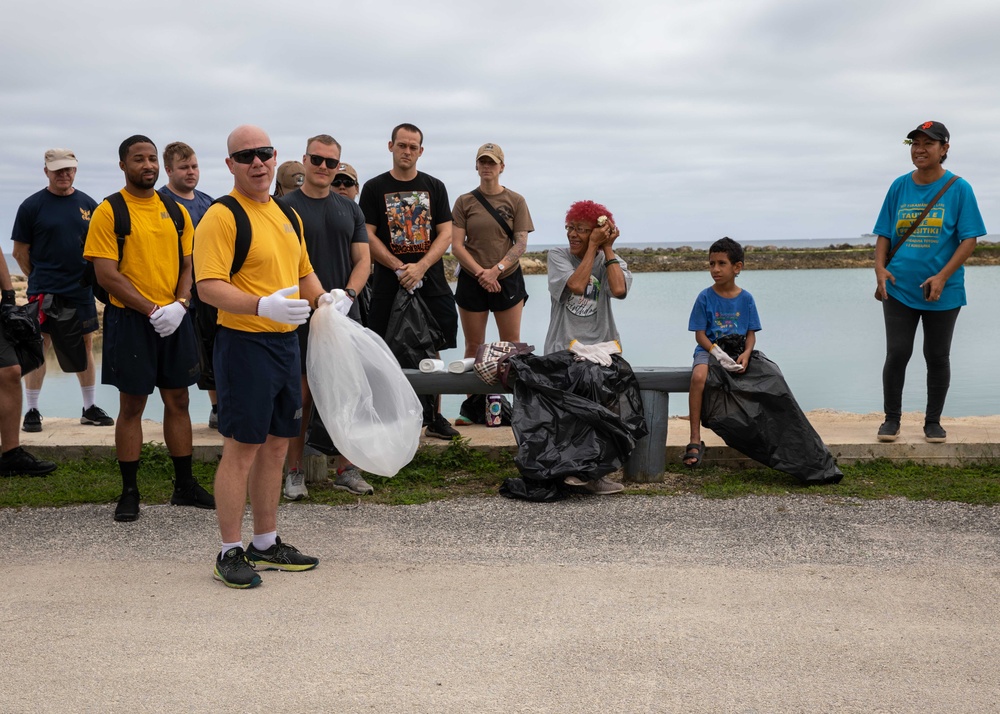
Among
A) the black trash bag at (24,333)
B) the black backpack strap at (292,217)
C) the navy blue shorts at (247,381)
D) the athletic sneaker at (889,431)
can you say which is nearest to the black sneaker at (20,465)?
the black trash bag at (24,333)

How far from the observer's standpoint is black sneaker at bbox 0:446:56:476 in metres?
5.39

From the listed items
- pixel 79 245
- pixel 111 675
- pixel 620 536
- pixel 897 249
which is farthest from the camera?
pixel 79 245

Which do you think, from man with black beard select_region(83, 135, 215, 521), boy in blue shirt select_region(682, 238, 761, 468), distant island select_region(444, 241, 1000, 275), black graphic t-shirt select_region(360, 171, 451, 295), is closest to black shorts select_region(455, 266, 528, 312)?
black graphic t-shirt select_region(360, 171, 451, 295)

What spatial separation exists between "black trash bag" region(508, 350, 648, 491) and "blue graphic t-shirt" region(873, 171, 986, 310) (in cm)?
175

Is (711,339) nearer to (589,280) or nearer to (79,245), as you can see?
(589,280)

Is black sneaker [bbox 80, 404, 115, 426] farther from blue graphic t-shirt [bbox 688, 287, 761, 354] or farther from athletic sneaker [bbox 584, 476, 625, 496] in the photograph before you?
blue graphic t-shirt [bbox 688, 287, 761, 354]

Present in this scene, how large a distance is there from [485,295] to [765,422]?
75.3 inches

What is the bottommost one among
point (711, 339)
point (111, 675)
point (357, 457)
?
point (111, 675)

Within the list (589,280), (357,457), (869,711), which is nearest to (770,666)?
(869,711)

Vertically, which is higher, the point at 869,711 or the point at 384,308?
the point at 384,308

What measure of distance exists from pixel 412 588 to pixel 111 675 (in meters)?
1.11

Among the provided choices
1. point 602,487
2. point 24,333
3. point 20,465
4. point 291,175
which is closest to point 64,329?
point 24,333

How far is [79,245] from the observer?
603 cm

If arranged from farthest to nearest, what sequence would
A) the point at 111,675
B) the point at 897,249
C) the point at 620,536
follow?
the point at 897,249 → the point at 620,536 → the point at 111,675
